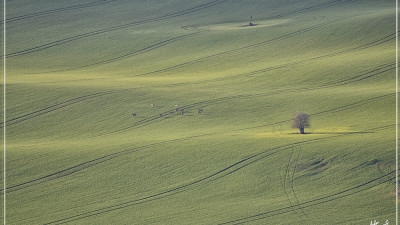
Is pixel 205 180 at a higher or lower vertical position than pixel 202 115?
lower

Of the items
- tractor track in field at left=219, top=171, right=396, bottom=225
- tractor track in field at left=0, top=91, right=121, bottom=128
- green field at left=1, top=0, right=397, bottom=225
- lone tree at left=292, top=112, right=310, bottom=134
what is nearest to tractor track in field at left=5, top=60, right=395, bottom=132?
tractor track in field at left=0, top=91, right=121, bottom=128

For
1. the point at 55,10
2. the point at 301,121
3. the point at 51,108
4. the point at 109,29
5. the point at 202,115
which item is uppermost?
the point at 55,10

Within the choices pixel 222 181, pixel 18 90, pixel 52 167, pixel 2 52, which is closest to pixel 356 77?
pixel 222 181

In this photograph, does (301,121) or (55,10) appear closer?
(301,121)

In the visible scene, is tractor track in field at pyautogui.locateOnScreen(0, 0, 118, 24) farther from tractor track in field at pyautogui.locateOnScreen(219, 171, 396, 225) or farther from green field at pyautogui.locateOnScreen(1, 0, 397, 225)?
tractor track in field at pyautogui.locateOnScreen(219, 171, 396, 225)

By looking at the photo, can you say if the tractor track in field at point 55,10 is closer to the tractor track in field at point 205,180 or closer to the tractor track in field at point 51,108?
the tractor track in field at point 51,108

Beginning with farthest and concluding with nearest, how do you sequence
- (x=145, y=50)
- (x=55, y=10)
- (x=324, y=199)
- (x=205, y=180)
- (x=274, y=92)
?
(x=55, y=10) < (x=145, y=50) < (x=274, y=92) < (x=205, y=180) < (x=324, y=199)

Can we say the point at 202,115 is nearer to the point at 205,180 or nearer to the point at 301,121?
the point at 301,121

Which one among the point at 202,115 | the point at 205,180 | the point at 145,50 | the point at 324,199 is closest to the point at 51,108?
the point at 202,115

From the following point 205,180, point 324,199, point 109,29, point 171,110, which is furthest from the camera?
point 109,29

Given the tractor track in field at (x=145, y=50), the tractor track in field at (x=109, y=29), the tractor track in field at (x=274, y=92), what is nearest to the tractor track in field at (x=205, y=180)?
the tractor track in field at (x=274, y=92)
